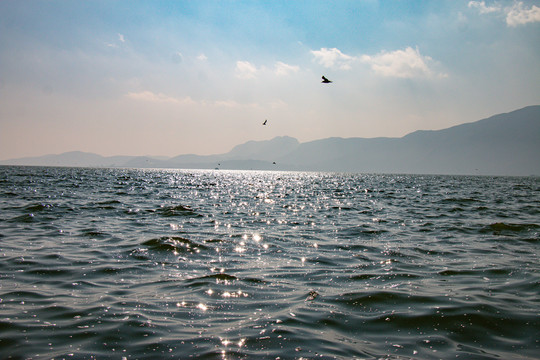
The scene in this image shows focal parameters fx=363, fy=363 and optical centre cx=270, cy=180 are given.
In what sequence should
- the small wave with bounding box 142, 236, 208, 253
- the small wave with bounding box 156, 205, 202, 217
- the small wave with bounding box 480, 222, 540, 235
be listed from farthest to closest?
1. the small wave with bounding box 156, 205, 202, 217
2. the small wave with bounding box 480, 222, 540, 235
3. the small wave with bounding box 142, 236, 208, 253

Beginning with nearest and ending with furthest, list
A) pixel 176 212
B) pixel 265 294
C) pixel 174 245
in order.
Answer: pixel 265 294
pixel 174 245
pixel 176 212

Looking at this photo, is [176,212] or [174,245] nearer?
[174,245]

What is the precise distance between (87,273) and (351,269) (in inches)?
257

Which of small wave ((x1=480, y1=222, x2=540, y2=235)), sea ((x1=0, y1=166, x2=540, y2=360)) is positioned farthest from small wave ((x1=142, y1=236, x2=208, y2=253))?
small wave ((x1=480, y1=222, x2=540, y2=235))

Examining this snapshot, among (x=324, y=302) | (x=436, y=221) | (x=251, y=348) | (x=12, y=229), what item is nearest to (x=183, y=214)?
(x=12, y=229)

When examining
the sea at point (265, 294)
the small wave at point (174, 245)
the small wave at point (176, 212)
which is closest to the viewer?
the sea at point (265, 294)

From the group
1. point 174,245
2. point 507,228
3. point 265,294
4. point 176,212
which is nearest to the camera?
point 265,294

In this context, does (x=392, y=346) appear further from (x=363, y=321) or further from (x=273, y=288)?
(x=273, y=288)

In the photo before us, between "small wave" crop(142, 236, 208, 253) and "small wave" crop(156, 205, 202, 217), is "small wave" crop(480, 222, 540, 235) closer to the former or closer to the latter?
"small wave" crop(142, 236, 208, 253)

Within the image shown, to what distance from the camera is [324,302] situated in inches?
269

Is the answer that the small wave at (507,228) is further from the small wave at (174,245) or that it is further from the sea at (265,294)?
the small wave at (174,245)

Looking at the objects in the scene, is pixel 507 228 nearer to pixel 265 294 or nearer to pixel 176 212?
pixel 265 294

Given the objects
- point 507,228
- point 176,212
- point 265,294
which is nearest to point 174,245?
point 265,294

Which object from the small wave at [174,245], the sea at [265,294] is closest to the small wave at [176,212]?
the sea at [265,294]
